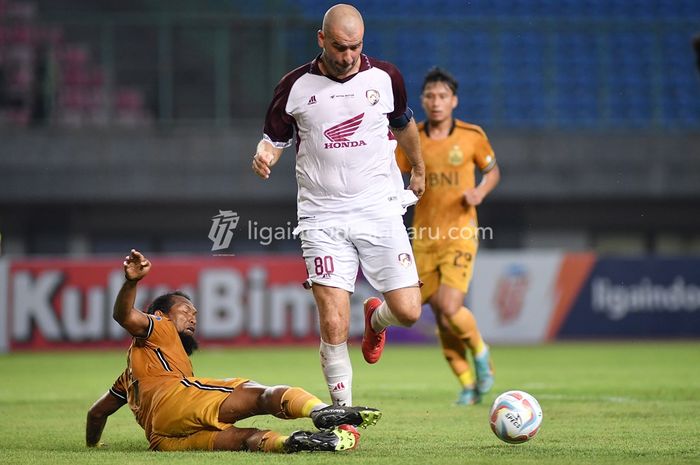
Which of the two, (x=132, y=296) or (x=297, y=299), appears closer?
(x=132, y=296)

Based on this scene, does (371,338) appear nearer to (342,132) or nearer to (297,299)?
(342,132)

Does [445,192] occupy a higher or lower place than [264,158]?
lower

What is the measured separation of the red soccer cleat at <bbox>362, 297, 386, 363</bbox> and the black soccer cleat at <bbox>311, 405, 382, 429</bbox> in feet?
5.85

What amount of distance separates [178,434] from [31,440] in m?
1.33

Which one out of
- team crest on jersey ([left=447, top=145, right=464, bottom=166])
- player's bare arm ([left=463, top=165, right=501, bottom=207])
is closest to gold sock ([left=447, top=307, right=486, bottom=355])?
player's bare arm ([left=463, top=165, right=501, bottom=207])

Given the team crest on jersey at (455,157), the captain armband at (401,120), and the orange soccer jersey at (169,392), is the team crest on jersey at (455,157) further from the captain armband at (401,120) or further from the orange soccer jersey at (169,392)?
the orange soccer jersey at (169,392)

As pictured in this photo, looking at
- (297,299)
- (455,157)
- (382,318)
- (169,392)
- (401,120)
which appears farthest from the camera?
(297,299)

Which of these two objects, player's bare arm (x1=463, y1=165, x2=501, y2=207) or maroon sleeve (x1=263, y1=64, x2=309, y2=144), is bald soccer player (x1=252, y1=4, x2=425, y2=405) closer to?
maroon sleeve (x1=263, y1=64, x2=309, y2=144)

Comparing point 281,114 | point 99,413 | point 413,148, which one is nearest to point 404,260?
point 413,148

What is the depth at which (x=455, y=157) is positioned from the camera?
9398 millimetres

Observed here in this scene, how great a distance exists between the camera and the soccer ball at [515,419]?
6.17m

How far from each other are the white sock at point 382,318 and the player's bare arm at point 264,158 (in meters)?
1.20

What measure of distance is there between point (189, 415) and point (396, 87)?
85.0 inches

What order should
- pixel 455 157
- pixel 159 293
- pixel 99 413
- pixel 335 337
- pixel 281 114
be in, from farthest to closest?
pixel 159 293 < pixel 455 157 < pixel 281 114 < pixel 335 337 < pixel 99 413
